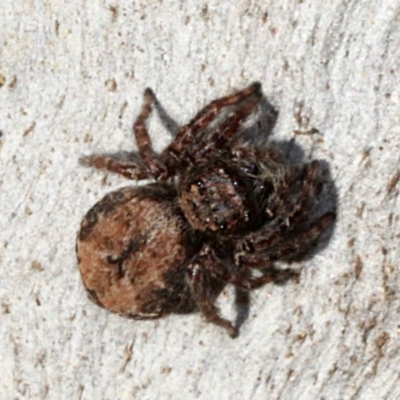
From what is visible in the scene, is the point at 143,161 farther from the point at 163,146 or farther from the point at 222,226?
the point at 222,226

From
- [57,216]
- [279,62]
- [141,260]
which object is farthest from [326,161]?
[57,216]

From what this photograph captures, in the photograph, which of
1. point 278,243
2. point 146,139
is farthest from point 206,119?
point 278,243

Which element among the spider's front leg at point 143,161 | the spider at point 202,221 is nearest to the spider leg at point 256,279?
the spider at point 202,221

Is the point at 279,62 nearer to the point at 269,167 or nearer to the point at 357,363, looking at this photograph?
the point at 269,167

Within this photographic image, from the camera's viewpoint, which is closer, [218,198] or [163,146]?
[218,198]

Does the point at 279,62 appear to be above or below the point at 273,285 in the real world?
above

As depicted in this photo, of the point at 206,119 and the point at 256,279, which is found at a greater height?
the point at 206,119

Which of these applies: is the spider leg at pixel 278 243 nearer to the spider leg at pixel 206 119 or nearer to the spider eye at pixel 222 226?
the spider eye at pixel 222 226

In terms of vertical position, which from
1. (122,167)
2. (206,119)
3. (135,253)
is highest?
(206,119)
